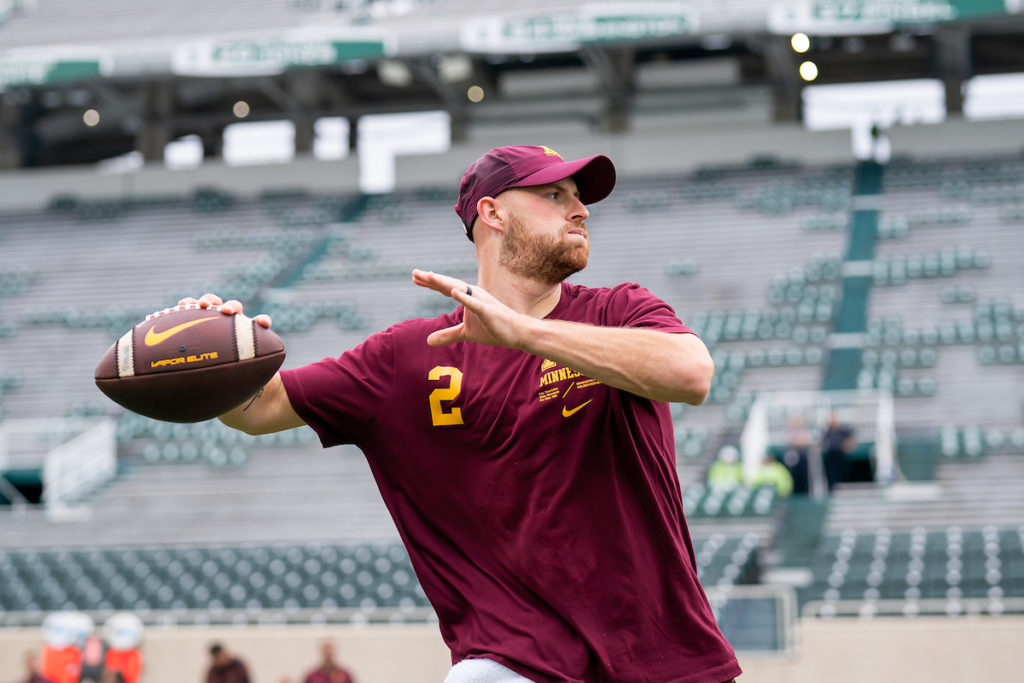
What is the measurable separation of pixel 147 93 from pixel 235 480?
50.4 ft

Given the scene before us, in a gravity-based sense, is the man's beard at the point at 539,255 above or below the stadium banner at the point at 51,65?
above

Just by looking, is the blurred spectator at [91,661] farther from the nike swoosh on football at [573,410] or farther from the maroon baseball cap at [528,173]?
the nike swoosh on football at [573,410]

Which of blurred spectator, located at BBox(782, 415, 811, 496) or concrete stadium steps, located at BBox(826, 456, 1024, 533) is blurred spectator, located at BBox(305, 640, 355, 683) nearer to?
concrete stadium steps, located at BBox(826, 456, 1024, 533)

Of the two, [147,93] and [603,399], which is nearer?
[603,399]

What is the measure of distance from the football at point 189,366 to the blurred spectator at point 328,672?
7.96 metres

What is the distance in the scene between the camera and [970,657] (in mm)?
10742

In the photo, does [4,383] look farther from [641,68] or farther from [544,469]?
[544,469]

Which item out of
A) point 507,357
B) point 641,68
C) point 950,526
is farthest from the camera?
point 641,68

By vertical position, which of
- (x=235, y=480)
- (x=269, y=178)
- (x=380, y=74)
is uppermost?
(x=380, y=74)

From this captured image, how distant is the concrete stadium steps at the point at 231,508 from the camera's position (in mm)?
16609

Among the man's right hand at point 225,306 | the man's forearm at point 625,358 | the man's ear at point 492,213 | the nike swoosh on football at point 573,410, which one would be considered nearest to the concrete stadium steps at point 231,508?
the man's right hand at point 225,306

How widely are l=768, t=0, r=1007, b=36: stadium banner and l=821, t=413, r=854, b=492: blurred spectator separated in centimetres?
981

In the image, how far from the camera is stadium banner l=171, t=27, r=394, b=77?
2517cm

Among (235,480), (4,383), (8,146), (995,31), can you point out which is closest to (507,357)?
(235,480)
